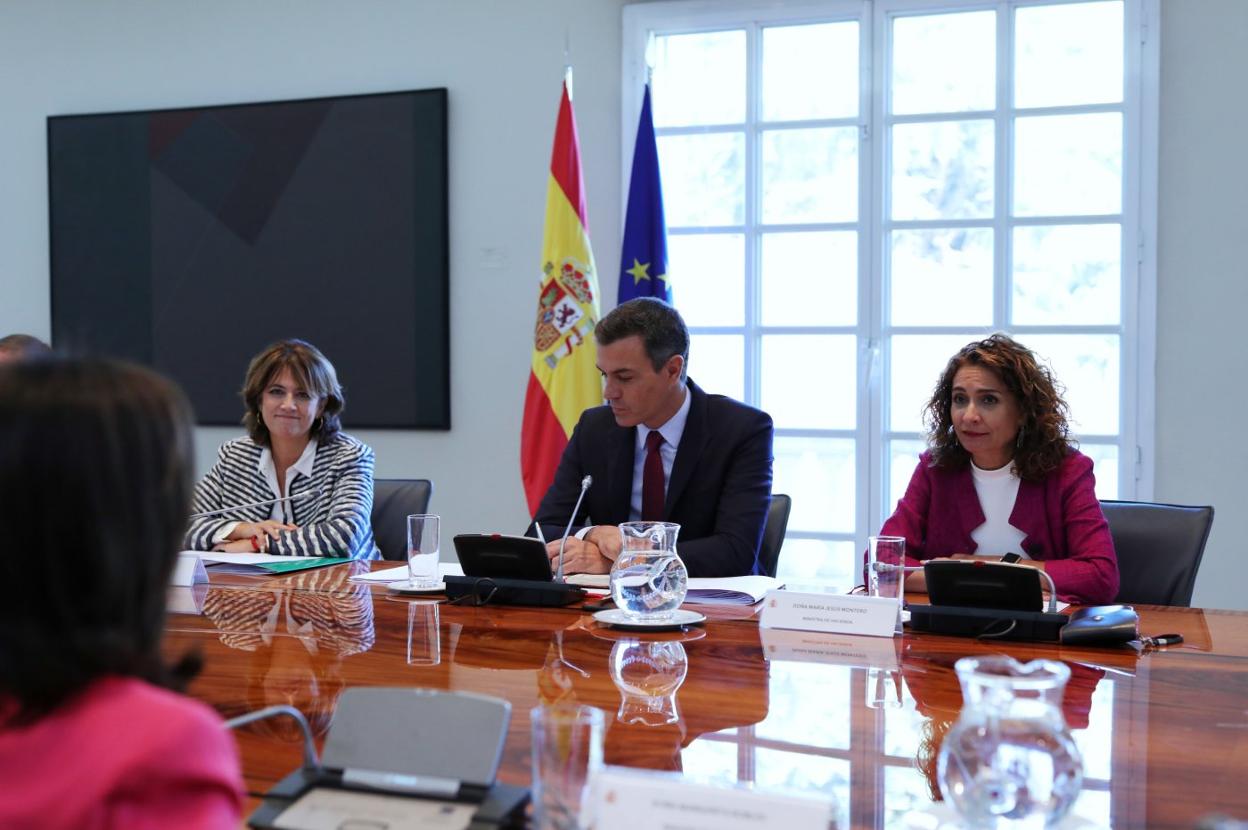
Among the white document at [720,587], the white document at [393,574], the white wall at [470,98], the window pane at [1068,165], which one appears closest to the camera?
the white document at [720,587]

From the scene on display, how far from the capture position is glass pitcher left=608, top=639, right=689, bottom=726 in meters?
1.37

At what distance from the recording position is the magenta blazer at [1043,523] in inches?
93.1

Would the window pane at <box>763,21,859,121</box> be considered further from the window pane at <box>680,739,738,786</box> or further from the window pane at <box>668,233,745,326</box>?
the window pane at <box>680,739,738,786</box>

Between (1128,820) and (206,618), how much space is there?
1.55m

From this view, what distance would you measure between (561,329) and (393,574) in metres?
1.83

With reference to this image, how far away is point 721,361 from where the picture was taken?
4465mm

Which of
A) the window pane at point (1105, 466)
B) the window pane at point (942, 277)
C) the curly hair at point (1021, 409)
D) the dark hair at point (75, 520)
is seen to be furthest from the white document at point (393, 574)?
the window pane at point (1105, 466)

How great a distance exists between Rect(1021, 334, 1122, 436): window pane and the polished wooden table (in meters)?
1.95

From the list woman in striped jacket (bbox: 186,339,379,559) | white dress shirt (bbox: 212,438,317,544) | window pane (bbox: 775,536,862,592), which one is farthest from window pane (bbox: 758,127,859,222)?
white dress shirt (bbox: 212,438,317,544)

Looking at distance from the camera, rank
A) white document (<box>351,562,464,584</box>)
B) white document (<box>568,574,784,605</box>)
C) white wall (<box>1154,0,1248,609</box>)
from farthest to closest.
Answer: white wall (<box>1154,0,1248,609</box>), white document (<box>351,562,464,584</box>), white document (<box>568,574,784,605</box>)

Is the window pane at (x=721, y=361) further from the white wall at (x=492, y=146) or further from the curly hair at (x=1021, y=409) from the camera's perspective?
the curly hair at (x=1021, y=409)

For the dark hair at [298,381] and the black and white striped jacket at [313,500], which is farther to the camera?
the dark hair at [298,381]

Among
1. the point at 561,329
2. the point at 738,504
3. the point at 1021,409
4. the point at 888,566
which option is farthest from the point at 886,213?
the point at 888,566

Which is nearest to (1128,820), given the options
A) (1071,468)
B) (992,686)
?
(992,686)
